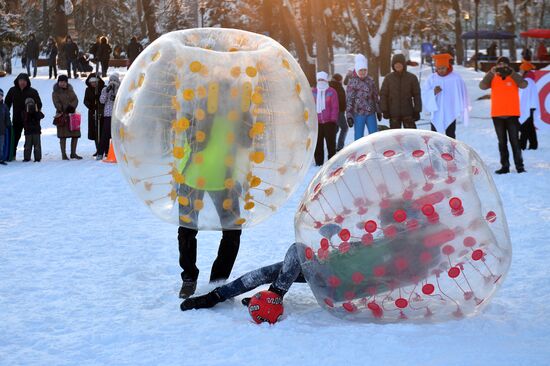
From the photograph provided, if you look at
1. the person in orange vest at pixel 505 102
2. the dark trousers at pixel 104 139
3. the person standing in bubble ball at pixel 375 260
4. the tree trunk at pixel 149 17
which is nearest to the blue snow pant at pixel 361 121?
the person in orange vest at pixel 505 102

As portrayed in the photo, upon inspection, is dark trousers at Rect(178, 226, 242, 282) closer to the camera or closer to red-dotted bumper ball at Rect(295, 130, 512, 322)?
red-dotted bumper ball at Rect(295, 130, 512, 322)

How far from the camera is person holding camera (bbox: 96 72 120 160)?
17.2m

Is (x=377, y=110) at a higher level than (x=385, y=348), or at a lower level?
higher

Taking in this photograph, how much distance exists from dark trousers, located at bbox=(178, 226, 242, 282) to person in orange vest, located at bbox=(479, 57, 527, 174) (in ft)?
24.5

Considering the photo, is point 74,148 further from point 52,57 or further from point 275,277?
point 52,57

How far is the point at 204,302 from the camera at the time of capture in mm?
6586

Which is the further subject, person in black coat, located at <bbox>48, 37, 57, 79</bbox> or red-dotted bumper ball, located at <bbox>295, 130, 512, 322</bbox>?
person in black coat, located at <bbox>48, 37, 57, 79</bbox>

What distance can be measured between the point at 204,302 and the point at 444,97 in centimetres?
856

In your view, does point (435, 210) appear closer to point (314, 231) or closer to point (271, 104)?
point (314, 231)

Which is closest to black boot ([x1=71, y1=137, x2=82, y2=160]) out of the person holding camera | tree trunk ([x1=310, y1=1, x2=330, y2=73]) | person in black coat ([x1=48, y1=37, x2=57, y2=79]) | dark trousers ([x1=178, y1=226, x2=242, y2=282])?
the person holding camera

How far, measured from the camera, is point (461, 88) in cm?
1438

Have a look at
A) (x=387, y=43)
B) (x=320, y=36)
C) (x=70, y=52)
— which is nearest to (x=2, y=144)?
(x=320, y=36)

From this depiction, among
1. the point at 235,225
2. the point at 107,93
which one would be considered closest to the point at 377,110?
the point at 107,93

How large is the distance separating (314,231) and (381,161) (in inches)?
23.9
